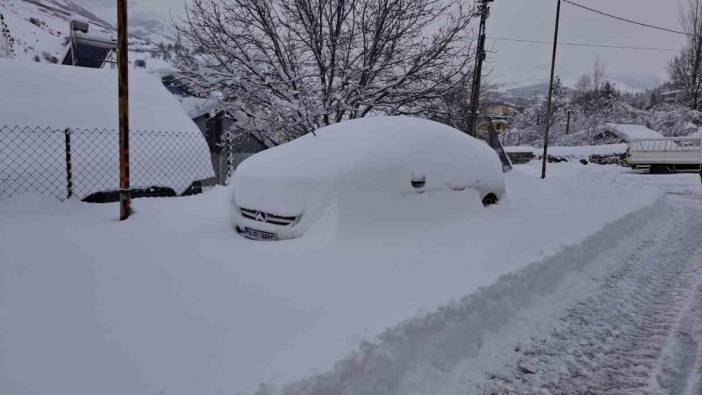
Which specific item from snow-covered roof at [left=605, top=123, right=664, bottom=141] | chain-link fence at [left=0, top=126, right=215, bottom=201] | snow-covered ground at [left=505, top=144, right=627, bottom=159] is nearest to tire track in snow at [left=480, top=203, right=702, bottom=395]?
chain-link fence at [left=0, top=126, right=215, bottom=201]

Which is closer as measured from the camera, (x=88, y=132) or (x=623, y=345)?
(x=623, y=345)

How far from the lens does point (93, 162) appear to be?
5406 millimetres

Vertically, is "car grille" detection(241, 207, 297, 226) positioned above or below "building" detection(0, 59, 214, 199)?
below

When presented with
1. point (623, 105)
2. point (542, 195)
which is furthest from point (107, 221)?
point (623, 105)

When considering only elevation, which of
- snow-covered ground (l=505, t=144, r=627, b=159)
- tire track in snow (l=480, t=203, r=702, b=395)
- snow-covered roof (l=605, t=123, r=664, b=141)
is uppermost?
snow-covered roof (l=605, t=123, r=664, b=141)

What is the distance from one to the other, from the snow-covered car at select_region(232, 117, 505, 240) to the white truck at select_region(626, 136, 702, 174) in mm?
17489

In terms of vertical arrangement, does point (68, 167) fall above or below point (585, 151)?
below

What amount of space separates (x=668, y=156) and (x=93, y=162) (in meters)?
21.6

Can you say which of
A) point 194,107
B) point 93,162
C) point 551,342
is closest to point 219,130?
point 194,107

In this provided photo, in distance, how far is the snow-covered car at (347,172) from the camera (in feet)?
14.4

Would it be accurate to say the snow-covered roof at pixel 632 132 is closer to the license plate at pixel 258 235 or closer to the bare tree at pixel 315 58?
the bare tree at pixel 315 58

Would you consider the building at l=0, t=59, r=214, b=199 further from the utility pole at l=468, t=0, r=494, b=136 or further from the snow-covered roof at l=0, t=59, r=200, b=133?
the utility pole at l=468, t=0, r=494, b=136

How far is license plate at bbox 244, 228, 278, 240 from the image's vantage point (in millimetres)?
4462

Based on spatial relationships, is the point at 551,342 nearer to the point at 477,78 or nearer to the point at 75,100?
the point at 75,100
